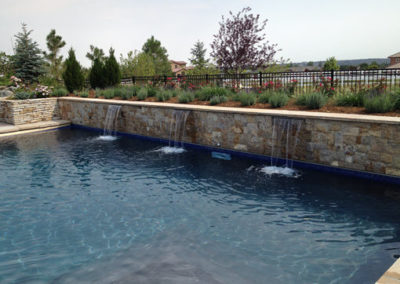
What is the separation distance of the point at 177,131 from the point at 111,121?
13.7 ft

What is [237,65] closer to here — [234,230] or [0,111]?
[0,111]

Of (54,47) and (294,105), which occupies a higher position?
(54,47)

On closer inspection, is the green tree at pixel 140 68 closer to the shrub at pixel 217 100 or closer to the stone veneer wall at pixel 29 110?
the stone veneer wall at pixel 29 110

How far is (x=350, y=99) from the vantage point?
9.81m

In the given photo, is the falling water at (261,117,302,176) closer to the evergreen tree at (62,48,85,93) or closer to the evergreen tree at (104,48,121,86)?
the evergreen tree at (104,48,121,86)

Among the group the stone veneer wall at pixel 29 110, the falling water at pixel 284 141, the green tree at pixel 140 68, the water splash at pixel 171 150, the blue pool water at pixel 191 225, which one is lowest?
the blue pool water at pixel 191 225

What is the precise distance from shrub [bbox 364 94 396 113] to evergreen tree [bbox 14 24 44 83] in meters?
26.2

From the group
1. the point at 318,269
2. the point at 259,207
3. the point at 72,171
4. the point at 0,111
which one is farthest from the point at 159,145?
the point at 0,111

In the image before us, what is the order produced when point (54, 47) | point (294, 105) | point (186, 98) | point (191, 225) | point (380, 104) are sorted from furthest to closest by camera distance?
point (54, 47)
point (186, 98)
point (294, 105)
point (380, 104)
point (191, 225)

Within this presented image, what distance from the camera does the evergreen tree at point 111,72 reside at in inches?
760

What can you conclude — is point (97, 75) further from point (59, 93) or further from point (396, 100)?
point (396, 100)

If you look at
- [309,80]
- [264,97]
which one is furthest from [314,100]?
[309,80]

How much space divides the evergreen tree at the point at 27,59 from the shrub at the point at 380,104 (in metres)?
26.2

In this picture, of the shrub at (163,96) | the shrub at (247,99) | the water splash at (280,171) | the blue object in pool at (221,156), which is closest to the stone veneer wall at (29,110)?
the shrub at (163,96)
